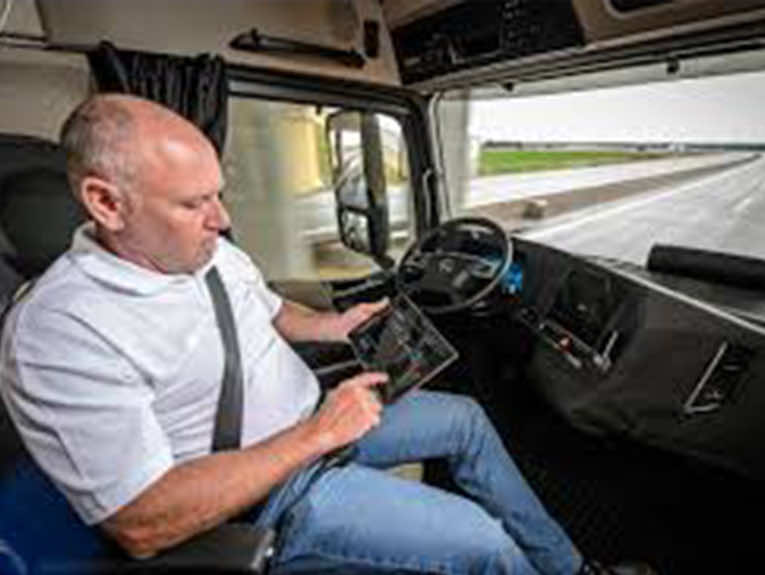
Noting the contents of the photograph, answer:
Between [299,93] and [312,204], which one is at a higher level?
[299,93]

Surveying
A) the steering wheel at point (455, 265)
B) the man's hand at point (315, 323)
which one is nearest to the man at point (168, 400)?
the man's hand at point (315, 323)

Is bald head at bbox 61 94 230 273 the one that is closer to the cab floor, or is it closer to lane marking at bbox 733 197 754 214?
the cab floor

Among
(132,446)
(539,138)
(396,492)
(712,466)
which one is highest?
(539,138)

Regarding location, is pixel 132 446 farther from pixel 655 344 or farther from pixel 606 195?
pixel 606 195

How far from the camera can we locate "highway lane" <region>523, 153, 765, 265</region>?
5.60 ft

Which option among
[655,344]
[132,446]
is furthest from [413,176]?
[132,446]

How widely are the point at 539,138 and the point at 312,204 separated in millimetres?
954

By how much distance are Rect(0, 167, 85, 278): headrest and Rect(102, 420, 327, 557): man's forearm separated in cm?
63

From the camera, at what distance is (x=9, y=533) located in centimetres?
96

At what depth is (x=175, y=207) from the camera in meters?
1.06

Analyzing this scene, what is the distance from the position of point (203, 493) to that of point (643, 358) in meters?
1.22

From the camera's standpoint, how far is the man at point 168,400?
3.02ft

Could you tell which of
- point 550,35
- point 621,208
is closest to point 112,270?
point 550,35

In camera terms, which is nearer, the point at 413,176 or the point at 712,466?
the point at 712,466
